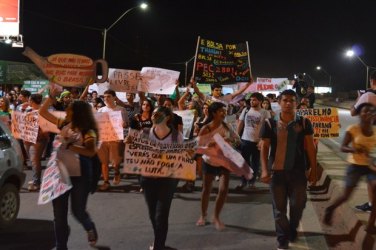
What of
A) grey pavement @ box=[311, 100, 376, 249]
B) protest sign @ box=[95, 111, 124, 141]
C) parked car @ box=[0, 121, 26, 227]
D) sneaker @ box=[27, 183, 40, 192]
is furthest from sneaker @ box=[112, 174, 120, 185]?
grey pavement @ box=[311, 100, 376, 249]

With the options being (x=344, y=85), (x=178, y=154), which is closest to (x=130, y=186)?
(x=178, y=154)

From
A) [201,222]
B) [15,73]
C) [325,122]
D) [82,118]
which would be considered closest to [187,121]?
[325,122]

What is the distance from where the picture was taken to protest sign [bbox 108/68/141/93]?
448 inches

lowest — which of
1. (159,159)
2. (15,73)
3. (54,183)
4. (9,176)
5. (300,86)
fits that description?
(9,176)

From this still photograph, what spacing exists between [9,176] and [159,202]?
2369 millimetres

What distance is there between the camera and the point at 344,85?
117 m

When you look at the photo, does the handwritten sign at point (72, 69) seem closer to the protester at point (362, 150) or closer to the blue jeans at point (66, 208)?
the blue jeans at point (66, 208)

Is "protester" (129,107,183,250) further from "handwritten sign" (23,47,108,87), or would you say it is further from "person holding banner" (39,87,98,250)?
"handwritten sign" (23,47,108,87)

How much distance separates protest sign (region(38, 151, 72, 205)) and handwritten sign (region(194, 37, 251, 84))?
6305 mm

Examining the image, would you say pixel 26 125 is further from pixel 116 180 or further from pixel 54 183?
pixel 54 183

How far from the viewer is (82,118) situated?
5.23 meters

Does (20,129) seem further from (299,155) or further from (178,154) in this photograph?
(299,155)

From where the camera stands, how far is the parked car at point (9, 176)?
20.3ft

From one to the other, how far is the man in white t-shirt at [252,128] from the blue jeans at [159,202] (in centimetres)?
437
